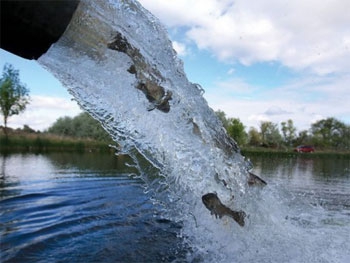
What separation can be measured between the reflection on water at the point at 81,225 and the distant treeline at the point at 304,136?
6823 centimetres

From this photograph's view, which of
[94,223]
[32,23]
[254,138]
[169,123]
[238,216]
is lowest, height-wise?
[94,223]

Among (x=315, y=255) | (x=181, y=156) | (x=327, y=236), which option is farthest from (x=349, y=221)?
(x=181, y=156)

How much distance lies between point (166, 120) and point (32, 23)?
241 centimetres

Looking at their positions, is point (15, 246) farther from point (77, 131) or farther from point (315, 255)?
point (77, 131)

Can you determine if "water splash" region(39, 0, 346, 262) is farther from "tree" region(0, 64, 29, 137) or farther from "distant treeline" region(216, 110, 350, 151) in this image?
"distant treeline" region(216, 110, 350, 151)

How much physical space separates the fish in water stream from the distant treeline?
71943mm

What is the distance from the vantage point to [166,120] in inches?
178

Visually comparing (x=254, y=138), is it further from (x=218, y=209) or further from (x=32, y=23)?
(x=32, y=23)

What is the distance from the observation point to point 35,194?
9.24m

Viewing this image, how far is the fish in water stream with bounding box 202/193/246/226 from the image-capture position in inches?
177

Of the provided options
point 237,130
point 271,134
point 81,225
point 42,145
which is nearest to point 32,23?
point 81,225

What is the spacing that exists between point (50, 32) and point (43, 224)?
483 centimetres

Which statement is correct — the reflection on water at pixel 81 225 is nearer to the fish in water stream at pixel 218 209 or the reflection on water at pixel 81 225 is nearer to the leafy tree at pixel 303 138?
the fish in water stream at pixel 218 209

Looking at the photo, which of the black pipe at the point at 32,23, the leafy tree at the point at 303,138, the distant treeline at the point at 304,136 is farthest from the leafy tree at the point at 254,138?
the black pipe at the point at 32,23
